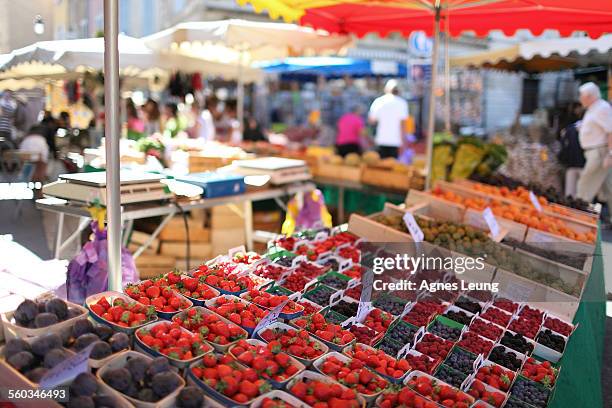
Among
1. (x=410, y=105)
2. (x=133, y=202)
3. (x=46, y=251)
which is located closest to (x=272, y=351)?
(x=133, y=202)

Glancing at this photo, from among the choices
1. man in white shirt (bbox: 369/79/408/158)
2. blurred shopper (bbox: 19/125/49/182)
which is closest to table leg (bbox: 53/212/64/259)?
blurred shopper (bbox: 19/125/49/182)

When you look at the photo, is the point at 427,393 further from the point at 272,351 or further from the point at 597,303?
the point at 597,303

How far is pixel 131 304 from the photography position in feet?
7.32

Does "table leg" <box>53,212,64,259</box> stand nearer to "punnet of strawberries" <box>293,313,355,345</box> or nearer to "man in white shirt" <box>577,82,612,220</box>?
"punnet of strawberries" <box>293,313,355,345</box>

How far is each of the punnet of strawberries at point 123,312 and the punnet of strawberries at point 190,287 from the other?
30cm

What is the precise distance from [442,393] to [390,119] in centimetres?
684

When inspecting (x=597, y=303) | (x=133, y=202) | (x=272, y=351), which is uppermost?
(x=133, y=202)

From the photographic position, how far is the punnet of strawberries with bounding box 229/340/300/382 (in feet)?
6.39

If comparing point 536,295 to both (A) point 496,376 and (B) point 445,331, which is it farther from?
(A) point 496,376

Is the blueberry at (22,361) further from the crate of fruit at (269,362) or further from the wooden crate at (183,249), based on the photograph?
the wooden crate at (183,249)

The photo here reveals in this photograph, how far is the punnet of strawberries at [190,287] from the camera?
8.18ft

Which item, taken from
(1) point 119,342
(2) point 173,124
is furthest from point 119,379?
(2) point 173,124

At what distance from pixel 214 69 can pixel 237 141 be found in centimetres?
114

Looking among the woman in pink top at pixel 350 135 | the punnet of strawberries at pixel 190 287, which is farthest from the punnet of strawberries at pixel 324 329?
the woman in pink top at pixel 350 135
